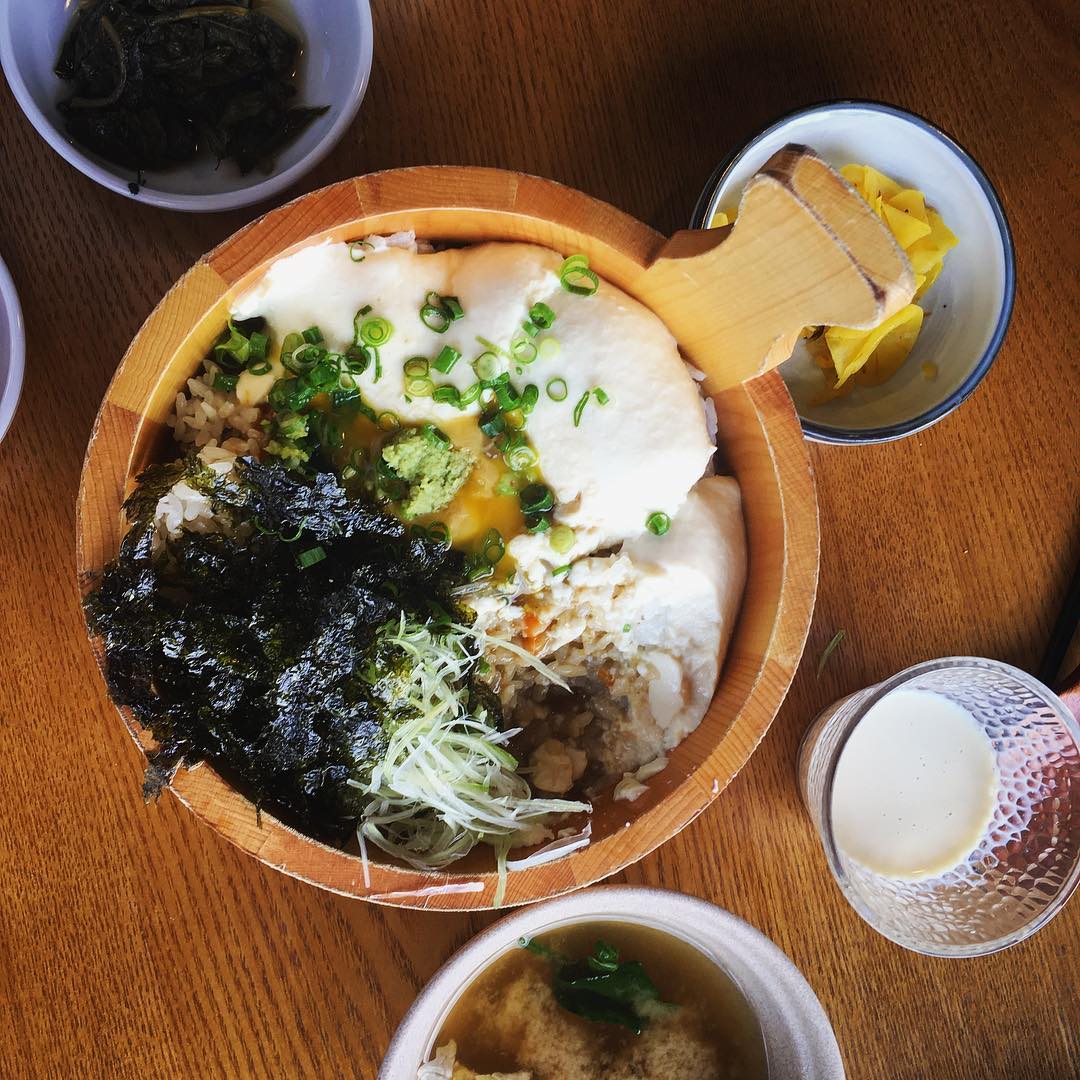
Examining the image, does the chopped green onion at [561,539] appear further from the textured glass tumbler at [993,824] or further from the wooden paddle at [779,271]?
the textured glass tumbler at [993,824]

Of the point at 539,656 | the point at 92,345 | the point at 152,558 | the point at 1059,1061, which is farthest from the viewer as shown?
the point at 1059,1061

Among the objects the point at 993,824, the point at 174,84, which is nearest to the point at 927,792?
the point at 993,824

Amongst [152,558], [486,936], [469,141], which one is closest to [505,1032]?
[486,936]

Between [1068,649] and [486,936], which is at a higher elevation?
[1068,649]

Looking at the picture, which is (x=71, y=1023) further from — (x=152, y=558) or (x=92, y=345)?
(x=92, y=345)

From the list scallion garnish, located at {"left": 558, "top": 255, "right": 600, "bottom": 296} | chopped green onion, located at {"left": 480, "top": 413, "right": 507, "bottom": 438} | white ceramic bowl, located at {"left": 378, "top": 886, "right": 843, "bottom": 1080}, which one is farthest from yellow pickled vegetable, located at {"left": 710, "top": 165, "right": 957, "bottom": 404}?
white ceramic bowl, located at {"left": 378, "top": 886, "right": 843, "bottom": 1080}

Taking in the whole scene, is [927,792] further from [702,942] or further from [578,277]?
[578,277]

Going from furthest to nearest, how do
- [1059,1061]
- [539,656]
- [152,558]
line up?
[1059,1061] < [539,656] < [152,558]
